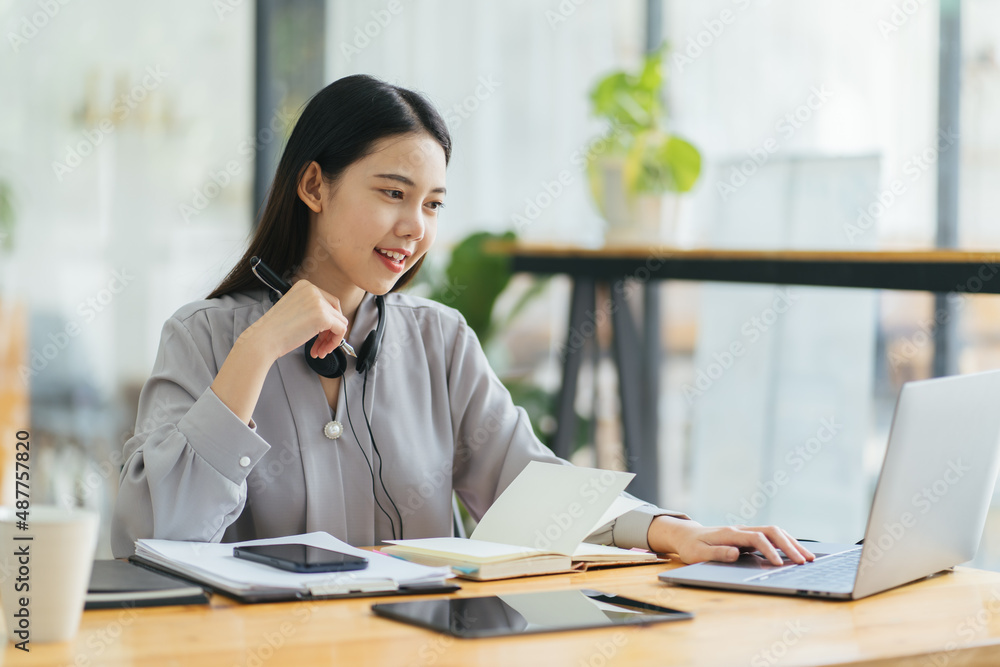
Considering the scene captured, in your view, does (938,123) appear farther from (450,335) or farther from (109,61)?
(109,61)

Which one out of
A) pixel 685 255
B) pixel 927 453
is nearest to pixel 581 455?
pixel 685 255

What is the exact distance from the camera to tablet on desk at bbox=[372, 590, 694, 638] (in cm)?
102

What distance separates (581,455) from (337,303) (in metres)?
2.02

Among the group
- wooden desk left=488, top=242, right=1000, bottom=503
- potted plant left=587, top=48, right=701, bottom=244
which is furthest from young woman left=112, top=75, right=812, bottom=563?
potted plant left=587, top=48, right=701, bottom=244

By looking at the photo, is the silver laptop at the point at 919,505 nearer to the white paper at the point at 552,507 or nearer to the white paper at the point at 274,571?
the white paper at the point at 552,507

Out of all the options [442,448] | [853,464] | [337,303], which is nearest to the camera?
[337,303]

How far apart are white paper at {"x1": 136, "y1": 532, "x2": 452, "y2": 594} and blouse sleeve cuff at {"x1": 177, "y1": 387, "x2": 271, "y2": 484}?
110 mm

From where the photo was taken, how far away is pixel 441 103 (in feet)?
11.9

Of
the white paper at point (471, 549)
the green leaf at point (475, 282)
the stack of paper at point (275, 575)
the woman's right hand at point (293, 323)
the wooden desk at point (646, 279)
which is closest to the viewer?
the stack of paper at point (275, 575)

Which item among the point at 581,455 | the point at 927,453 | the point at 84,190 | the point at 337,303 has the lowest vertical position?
the point at 581,455

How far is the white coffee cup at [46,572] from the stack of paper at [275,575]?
0.64ft

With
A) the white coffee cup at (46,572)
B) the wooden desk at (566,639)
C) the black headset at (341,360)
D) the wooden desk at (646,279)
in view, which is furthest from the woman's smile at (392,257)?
the wooden desk at (646,279)

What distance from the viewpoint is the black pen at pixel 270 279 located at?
1.65 metres

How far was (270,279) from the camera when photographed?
1657 millimetres
